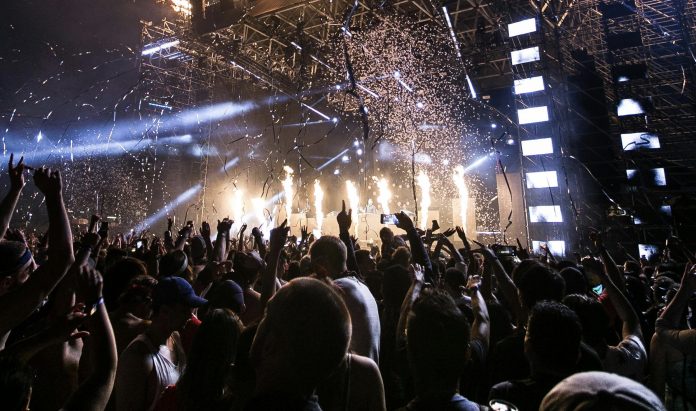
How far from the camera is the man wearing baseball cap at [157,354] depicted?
1.66 m

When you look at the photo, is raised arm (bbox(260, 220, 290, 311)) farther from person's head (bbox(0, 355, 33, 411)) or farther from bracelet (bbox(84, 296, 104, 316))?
person's head (bbox(0, 355, 33, 411))

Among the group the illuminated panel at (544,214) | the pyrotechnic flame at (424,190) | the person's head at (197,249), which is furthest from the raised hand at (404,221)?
the pyrotechnic flame at (424,190)

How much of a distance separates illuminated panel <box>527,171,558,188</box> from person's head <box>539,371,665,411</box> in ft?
39.5

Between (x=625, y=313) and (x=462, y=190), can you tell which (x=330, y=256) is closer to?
(x=625, y=313)

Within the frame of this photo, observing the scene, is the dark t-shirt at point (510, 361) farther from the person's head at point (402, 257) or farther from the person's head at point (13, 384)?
the person's head at point (13, 384)

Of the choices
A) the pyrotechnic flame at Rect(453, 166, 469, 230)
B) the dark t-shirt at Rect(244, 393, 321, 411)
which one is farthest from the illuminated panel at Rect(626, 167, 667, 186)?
the dark t-shirt at Rect(244, 393, 321, 411)

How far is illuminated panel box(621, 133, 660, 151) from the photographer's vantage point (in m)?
10.1

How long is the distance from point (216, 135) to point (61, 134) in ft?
21.1

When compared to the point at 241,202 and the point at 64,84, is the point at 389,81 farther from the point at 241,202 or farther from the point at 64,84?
the point at 64,84

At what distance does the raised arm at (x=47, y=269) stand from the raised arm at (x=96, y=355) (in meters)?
0.12

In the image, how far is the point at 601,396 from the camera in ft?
2.32

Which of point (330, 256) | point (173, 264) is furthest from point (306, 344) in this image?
point (173, 264)

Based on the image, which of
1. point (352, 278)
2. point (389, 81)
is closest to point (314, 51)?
point (389, 81)

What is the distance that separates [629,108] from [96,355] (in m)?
12.9
